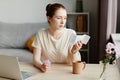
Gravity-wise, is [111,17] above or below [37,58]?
above

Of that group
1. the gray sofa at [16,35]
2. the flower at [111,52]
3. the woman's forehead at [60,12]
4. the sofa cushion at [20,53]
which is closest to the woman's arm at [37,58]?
the woman's forehead at [60,12]

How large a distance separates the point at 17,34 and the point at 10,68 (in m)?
2.21

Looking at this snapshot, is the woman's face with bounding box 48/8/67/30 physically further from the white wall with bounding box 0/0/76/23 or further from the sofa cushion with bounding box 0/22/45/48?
the white wall with bounding box 0/0/76/23

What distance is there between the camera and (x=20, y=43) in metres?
3.88

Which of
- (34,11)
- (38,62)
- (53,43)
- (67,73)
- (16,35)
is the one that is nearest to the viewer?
(67,73)

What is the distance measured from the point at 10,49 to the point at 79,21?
1.11 meters

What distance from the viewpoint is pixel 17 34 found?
3889 millimetres

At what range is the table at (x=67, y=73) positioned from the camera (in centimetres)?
178

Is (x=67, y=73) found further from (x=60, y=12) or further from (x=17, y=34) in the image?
(x=17, y=34)

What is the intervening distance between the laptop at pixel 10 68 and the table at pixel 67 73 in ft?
0.36

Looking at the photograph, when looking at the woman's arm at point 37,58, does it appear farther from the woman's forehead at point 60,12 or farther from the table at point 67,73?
the woman's forehead at point 60,12

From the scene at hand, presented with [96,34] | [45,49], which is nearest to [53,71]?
[45,49]

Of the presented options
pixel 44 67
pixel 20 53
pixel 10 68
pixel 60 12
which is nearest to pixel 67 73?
pixel 44 67

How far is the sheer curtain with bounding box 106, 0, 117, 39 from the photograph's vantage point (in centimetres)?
332
